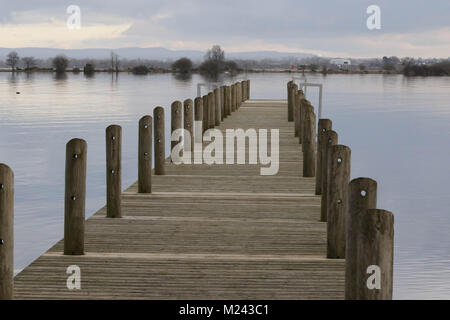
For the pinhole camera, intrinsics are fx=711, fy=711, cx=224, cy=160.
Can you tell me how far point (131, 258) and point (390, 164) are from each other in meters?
23.6

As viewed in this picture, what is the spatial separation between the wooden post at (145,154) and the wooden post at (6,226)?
16.0ft

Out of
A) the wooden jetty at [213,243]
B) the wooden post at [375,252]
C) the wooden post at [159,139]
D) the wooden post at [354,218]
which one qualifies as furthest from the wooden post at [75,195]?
the wooden post at [159,139]

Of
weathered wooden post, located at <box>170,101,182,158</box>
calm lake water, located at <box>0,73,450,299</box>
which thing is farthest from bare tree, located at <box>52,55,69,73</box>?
weathered wooden post, located at <box>170,101,182,158</box>

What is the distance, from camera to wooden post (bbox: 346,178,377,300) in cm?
531

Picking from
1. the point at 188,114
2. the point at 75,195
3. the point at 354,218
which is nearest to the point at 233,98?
the point at 188,114

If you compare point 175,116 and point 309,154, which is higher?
point 175,116

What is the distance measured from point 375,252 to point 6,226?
2.98 m

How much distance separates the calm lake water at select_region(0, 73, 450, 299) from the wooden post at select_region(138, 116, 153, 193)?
3.66 m

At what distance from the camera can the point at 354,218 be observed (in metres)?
5.43

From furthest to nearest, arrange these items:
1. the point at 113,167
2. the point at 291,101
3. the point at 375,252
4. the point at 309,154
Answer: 1. the point at 291,101
2. the point at 309,154
3. the point at 113,167
4. the point at 375,252

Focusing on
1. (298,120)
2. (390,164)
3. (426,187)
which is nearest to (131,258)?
(298,120)

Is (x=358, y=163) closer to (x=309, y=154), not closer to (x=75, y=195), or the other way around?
(x=309, y=154)

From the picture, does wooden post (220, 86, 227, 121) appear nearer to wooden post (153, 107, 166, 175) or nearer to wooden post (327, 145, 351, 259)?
wooden post (153, 107, 166, 175)
